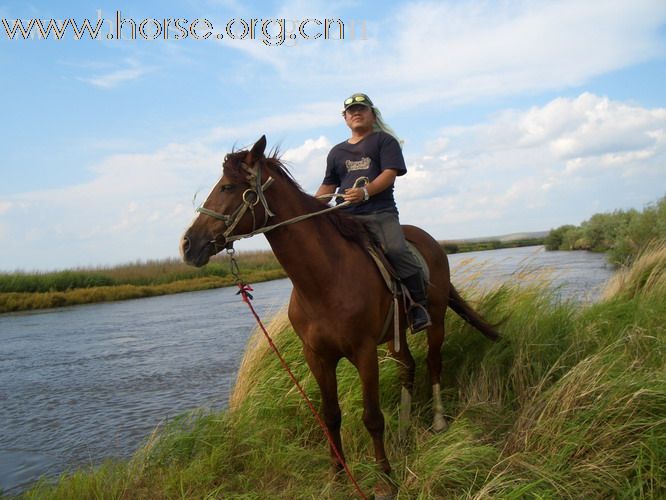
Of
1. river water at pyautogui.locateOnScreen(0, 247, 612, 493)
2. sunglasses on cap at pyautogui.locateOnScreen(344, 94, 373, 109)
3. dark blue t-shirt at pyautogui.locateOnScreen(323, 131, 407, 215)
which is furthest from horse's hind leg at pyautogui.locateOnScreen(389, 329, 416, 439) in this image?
sunglasses on cap at pyautogui.locateOnScreen(344, 94, 373, 109)

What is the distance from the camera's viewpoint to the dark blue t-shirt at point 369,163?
12.9 feet

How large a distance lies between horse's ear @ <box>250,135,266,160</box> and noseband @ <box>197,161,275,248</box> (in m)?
0.05

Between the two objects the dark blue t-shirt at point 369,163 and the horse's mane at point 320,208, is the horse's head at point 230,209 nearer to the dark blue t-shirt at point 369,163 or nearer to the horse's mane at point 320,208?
the horse's mane at point 320,208

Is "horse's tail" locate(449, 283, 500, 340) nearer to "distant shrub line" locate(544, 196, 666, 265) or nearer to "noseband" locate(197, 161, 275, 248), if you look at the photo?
"noseband" locate(197, 161, 275, 248)

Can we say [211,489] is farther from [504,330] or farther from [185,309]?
[185,309]

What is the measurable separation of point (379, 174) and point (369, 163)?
122 millimetres

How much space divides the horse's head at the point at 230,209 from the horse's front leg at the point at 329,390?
43.7 inches

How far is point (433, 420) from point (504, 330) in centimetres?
145

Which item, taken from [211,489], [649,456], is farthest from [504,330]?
[211,489]

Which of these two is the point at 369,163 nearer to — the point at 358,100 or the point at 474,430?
the point at 358,100

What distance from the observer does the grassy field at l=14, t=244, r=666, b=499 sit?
3139 mm

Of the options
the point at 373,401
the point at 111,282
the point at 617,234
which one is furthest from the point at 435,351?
the point at 111,282

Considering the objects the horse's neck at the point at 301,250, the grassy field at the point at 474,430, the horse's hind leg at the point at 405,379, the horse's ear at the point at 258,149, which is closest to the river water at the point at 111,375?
the grassy field at the point at 474,430

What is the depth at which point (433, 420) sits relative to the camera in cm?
457
